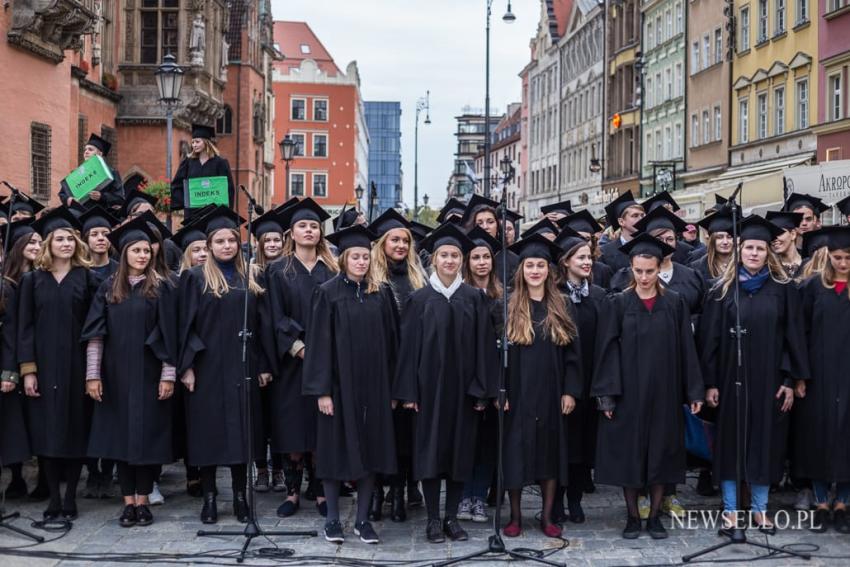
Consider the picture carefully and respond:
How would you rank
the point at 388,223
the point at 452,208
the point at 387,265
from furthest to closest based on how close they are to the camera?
the point at 452,208 → the point at 388,223 → the point at 387,265

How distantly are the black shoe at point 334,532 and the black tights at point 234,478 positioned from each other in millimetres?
1091

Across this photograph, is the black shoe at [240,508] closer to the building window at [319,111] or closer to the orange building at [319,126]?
the orange building at [319,126]

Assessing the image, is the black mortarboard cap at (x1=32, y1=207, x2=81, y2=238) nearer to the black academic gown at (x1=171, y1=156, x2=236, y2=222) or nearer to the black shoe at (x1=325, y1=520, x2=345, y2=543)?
the black academic gown at (x1=171, y1=156, x2=236, y2=222)

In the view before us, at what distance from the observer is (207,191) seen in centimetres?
1276

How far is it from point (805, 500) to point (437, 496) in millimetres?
3322

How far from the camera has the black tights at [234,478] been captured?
9656 mm

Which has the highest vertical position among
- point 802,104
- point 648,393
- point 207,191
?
point 802,104

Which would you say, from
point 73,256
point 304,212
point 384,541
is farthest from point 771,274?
point 73,256

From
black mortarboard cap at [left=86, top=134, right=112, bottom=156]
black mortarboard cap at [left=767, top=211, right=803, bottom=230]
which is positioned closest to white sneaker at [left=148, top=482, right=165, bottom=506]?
black mortarboard cap at [left=86, top=134, right=112, bottom=156]

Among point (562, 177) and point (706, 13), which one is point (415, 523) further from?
point (562, 177)

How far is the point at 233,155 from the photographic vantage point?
59000 millimetres

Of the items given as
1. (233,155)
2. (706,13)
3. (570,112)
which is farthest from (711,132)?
(570,112)

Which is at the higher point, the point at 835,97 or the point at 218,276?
the point at 835,97

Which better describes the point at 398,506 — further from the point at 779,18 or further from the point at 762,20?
Result: the point at 762,20
